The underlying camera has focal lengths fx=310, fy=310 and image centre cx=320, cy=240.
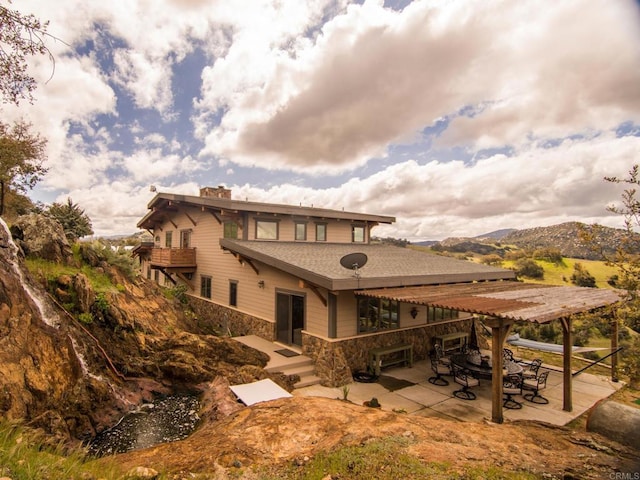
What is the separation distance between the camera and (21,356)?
5.98 meters

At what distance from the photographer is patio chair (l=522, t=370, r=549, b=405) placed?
8.27 meters

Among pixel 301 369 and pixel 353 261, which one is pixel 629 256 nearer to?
pixel 353 261

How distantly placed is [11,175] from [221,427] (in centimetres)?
2137

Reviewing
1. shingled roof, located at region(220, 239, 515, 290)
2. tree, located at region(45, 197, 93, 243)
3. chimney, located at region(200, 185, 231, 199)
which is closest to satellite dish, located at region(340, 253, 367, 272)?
shingled roof, located at region(220, 239, 515, 290)

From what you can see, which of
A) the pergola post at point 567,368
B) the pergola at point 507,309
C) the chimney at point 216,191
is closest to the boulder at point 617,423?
the pergola at point 507,309

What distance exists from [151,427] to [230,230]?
945cm

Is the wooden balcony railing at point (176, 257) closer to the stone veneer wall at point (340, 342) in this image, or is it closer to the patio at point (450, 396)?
the stone veneer wall at point (340, 342)

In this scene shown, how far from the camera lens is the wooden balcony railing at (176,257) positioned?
17453 millimetres

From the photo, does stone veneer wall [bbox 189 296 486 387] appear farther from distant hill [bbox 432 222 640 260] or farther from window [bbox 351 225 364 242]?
window [bbox 351 225 364 242]

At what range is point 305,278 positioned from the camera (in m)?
9.62

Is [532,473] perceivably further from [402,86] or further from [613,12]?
[402,86]

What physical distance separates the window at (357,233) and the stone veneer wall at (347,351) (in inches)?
332

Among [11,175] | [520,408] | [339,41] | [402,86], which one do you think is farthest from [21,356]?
[11,175]

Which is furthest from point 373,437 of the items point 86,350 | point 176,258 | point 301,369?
point 176,258
